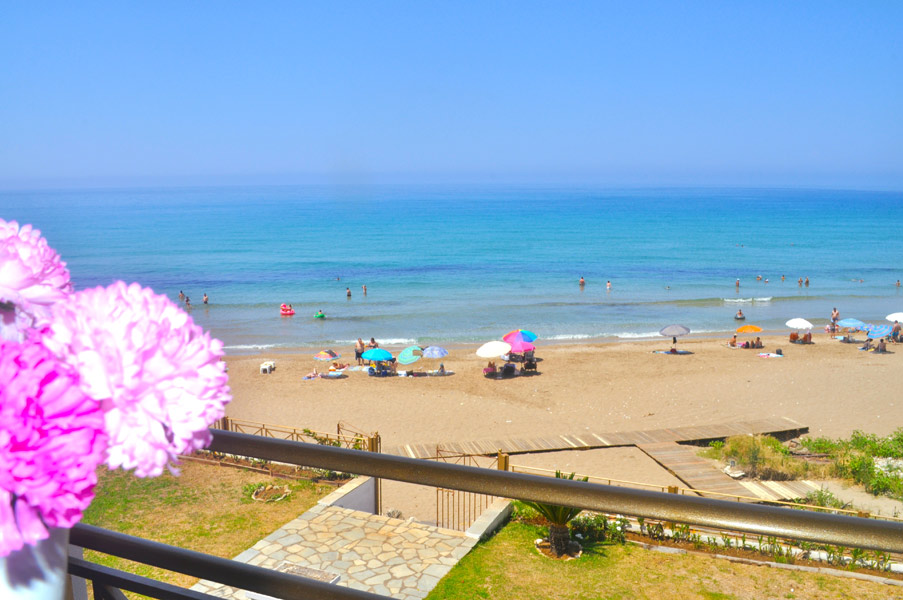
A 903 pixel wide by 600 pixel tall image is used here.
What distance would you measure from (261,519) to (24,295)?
7.02 meters

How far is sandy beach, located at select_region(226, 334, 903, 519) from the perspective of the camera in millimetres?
16141

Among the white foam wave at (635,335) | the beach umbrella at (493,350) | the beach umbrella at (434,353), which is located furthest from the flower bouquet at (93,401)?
the white foam wave at (635,335)

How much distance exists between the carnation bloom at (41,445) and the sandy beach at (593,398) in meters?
12.7

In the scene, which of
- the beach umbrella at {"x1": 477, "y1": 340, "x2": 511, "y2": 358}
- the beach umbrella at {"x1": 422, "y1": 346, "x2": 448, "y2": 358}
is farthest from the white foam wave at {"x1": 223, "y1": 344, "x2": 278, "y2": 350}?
the beach umbrella at {"x1": 477, "y1": 340, "x2": 511, "y2": 358}

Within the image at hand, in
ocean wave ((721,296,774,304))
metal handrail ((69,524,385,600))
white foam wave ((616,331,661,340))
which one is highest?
metal handrail ((69,524,385,600))

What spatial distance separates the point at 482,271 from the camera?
50625 mm

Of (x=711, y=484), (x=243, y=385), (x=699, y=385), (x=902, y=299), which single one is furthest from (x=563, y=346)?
(x=902, y=299)

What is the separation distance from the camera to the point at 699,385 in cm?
2030

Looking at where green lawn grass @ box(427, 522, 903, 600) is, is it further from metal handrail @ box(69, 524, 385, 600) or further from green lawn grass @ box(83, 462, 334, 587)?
metal handrail @ box(69, 524, 385, 600)

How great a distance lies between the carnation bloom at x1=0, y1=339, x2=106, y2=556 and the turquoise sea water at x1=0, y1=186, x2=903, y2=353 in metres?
7.94

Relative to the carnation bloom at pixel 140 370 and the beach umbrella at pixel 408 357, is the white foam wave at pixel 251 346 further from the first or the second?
the carnation bloom at pixel 140 370

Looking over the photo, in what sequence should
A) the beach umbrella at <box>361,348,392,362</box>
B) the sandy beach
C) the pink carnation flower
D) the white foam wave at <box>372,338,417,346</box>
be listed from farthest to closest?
the white foam wave at <box>372,338,417,346</box> → the beach umbrella at <box>361,348,392,362</box> → the sandy beach → the pink carnation flower

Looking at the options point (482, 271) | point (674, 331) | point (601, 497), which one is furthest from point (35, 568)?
point (482, 271)

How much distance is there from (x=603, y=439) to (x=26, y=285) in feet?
48.0
